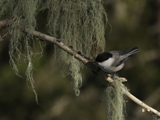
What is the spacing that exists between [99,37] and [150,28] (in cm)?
364

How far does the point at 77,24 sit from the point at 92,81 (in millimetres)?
3320

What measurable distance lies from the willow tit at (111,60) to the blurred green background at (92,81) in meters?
2.63

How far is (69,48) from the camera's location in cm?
247

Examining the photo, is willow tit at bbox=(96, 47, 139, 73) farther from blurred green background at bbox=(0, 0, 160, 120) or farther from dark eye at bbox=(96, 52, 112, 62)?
blurred green background at bbox=(0, 0, 160, 120)

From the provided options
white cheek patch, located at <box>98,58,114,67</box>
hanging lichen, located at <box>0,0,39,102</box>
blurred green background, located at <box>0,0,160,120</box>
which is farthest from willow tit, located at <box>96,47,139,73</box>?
blurred green background, located at <box>0,0,160,120</box>

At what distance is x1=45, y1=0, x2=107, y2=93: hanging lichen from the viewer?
8.20 ft

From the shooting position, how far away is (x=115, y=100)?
98.2 inches

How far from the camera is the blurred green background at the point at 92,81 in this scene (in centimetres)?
561

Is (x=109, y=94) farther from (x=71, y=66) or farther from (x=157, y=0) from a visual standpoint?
(x=157, y=0)

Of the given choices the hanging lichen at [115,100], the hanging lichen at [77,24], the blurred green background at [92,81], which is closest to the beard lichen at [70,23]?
the hanging lichen at [77,24]

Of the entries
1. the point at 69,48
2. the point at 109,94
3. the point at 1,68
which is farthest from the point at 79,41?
the point at 1,68

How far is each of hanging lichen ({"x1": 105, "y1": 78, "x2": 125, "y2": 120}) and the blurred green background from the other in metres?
3.00

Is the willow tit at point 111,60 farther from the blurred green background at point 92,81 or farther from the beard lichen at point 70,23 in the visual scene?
the blurred green background at point 92,81

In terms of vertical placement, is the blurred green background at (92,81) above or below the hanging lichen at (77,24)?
below
